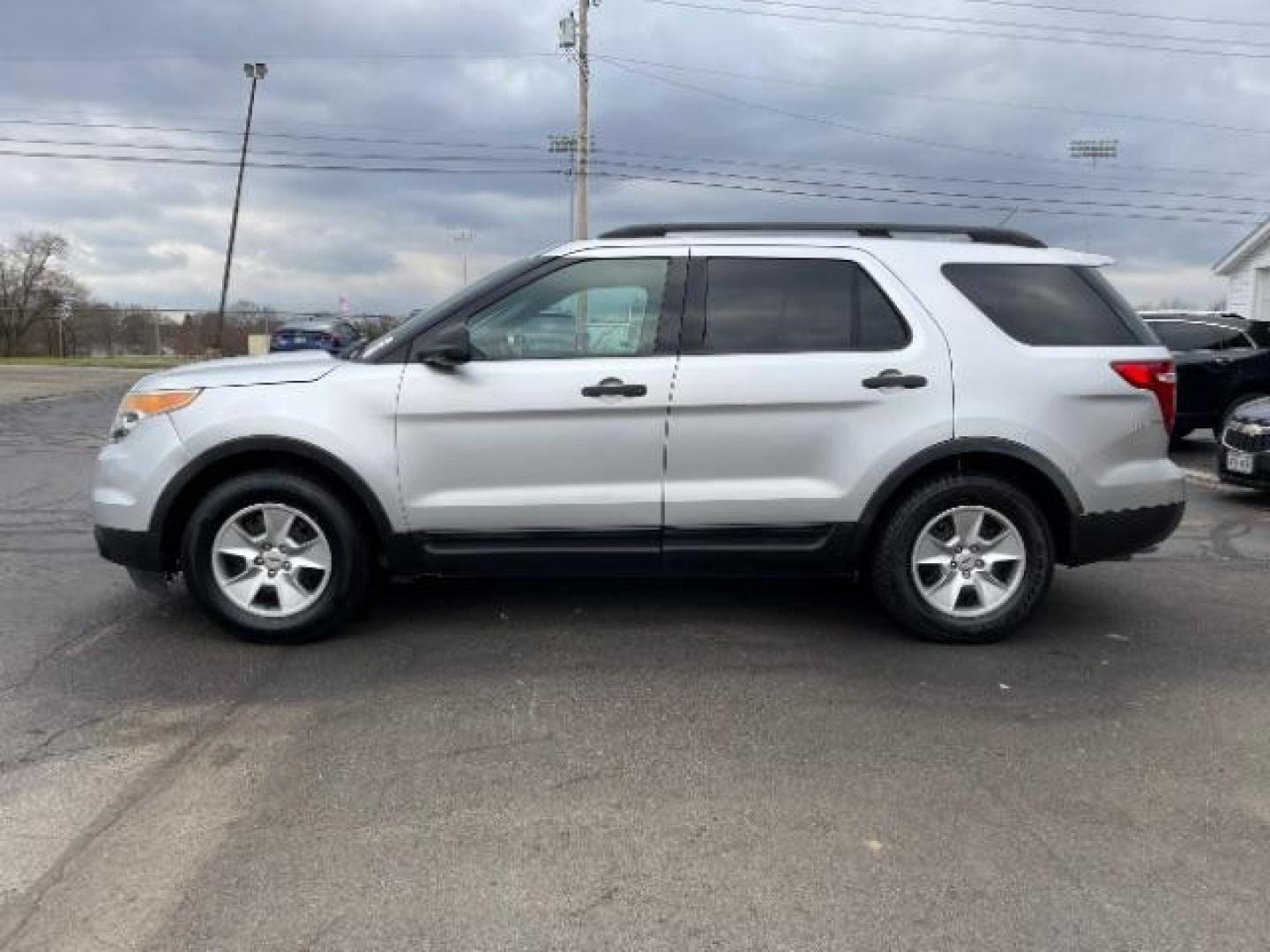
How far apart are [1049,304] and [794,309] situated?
121 centimetres

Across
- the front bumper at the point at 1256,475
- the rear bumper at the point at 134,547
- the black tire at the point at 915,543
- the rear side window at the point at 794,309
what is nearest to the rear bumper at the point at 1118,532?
the black tire at the point at 915,543

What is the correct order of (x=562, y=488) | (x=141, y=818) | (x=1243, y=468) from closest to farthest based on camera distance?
(x=141, y=818), (x=562, y=488), (x=1243, y=468)

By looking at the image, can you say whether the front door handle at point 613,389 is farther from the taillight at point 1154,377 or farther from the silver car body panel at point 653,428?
the taillight at point 1154,377

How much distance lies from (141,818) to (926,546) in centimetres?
338

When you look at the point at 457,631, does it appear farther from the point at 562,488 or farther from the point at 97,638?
the point at 97,638

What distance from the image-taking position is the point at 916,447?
4766 mm

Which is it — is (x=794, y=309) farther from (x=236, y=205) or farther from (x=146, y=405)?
(x=236, y=205)

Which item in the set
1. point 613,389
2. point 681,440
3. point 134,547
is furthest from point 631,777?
point 134,547

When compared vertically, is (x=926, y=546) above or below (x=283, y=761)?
above

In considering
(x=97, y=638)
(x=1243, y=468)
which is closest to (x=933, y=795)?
(x=97, y=638)

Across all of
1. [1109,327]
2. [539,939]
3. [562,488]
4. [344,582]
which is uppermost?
[1109,327]

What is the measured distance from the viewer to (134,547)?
15.7ft

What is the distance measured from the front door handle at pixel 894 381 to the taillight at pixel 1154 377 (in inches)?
36.5

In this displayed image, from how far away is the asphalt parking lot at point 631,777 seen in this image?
2.76m
